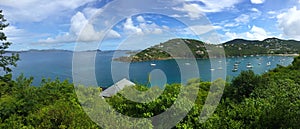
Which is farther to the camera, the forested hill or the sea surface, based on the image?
the forested hill

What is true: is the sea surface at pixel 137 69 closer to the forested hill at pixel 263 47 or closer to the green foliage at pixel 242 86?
the green foliage at pixel 242 86

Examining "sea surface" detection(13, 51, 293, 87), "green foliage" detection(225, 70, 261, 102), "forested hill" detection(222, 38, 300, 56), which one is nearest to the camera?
"sea surface" detection(13, 51, 293, 87)

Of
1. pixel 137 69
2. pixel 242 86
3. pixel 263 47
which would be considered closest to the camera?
pixel 242 86

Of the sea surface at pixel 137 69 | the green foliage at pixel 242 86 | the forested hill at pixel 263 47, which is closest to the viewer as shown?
the sea surface at pixel 137 69

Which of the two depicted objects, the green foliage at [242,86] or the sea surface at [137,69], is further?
the green foliage at [242,86]

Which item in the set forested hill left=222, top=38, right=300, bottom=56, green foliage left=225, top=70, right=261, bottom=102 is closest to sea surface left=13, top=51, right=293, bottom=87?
green foliage left=225, top=70, right=261, bottom=102

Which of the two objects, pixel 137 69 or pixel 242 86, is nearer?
pixel 242 86

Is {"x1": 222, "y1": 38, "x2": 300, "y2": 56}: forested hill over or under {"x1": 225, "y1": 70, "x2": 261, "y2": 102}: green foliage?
over

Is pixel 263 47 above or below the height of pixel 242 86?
above

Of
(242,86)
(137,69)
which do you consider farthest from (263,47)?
(242,86)

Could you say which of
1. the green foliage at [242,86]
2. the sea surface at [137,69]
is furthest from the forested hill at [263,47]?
the green foliage at [242,86]

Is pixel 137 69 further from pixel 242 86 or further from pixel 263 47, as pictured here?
pixel 263 47

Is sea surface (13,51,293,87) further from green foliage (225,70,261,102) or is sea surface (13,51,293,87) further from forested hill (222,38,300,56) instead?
forested hill (222,38,300,56)
